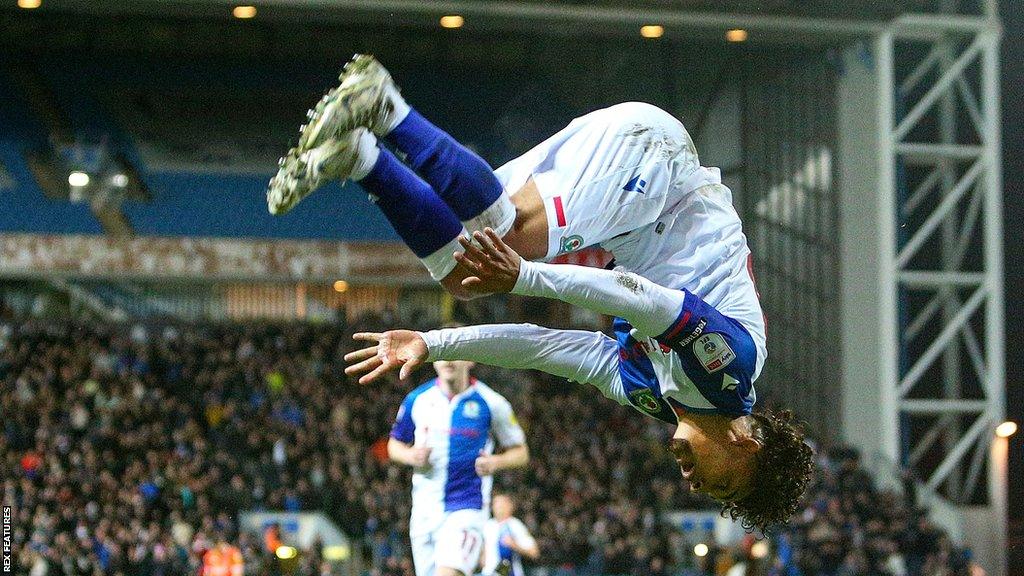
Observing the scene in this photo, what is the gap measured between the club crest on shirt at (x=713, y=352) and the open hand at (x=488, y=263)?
81 cm

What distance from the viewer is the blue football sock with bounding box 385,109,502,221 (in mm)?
4957

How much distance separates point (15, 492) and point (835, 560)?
9.42 m

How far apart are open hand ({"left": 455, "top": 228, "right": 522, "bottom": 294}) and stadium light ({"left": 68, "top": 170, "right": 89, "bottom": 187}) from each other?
19.8 metres

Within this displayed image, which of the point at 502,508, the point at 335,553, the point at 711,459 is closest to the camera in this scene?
the point at 711,459

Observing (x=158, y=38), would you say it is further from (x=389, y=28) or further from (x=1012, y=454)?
(x=1012, y=454)

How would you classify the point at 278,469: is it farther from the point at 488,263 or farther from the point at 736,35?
the point at 488,263

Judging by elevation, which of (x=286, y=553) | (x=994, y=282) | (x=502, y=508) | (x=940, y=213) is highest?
(x=940, y=213)

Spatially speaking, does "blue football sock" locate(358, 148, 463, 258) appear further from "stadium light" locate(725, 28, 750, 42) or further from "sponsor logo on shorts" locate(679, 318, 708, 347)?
"stadium light" locate(725, 28, 750, 42)

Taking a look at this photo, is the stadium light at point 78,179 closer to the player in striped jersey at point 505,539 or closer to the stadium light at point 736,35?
the stadium light at point 736,35

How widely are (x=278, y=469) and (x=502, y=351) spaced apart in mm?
12019

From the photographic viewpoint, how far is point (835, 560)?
595 inches

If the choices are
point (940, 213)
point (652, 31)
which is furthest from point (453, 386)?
point (940, 213)

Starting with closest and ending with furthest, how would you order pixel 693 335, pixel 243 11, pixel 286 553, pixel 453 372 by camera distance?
pixel 693 335 < pixel 453 372 < pixel 286 553 < pixel 243 11

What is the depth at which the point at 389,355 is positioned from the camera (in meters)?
4.54
